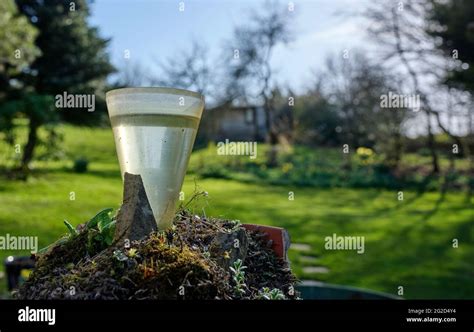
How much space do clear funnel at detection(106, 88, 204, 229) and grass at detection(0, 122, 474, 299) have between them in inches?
113

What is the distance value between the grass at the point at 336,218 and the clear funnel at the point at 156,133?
9.38ft

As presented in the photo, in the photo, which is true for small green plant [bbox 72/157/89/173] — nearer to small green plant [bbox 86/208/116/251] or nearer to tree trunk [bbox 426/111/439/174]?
tree trunk [bbox 426/111/439/174]

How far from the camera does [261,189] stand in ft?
29.6

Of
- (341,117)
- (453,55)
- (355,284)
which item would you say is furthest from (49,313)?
(341,117)

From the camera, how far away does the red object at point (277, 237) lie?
47.9 inches

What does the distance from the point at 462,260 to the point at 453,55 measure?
9.04 ft

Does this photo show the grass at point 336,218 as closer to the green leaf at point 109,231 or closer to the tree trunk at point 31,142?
the tree trunk at point 31,142

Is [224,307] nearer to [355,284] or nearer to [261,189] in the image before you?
[355,284]

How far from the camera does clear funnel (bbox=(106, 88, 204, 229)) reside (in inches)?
37.4
